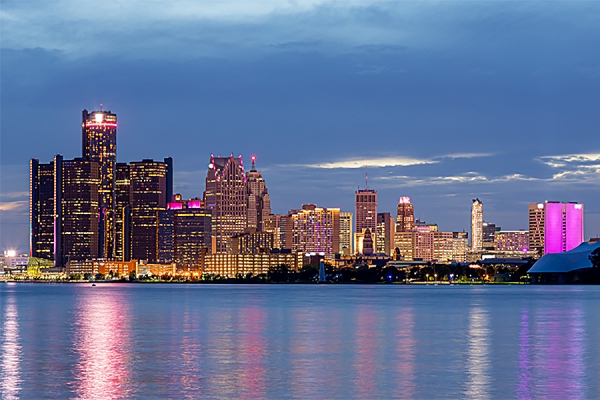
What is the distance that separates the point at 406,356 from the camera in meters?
45.4

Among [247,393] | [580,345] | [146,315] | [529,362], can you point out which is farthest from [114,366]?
[146,315]

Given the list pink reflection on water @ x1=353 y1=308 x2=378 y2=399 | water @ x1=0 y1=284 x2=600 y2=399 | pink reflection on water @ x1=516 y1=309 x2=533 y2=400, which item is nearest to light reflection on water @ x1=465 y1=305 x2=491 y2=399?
water @ x1=0 y1=284 x2=600 y2=399

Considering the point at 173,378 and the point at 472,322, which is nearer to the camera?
the point at 173,378

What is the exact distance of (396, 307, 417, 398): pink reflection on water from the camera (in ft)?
114

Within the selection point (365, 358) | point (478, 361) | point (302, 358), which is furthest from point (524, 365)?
point (302, 358)

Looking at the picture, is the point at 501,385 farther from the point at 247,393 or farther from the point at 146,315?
the point at 146,315

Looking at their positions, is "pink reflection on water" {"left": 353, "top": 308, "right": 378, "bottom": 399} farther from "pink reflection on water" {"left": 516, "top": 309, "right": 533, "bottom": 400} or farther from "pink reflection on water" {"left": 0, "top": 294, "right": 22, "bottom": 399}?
"pink reflection on water" {"left": 0, "top": 294, "right": 22, "bottom": 399}

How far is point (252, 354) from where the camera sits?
45875mm

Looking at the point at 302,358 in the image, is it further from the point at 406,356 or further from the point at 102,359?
the point at 102,359

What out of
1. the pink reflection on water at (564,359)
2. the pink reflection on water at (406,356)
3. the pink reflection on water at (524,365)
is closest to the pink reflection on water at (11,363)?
the pink reflection on water at (406,356)

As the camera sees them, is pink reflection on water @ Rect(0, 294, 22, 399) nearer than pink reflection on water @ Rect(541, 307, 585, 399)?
Yes

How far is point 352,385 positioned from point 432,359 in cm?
987

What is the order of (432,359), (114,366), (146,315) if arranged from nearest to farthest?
(114,366), (432,359), (146,315)

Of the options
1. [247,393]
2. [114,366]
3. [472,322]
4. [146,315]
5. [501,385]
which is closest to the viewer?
[247,393]
